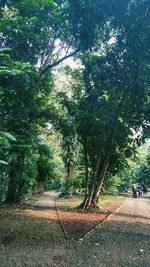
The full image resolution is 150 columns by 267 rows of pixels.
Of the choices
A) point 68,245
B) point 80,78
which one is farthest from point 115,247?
point 80,78

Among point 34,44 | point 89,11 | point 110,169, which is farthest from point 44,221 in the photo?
point 110,169

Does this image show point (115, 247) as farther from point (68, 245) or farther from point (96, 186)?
point (96, 186)

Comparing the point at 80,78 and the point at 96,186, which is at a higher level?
the point at 80,78

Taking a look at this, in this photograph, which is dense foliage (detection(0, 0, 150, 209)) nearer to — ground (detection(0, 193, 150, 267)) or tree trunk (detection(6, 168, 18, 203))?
tree trunk (detection(6, 168, 18, 203))

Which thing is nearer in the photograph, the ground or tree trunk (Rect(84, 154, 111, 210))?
the ground

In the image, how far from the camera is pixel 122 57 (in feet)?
53.3

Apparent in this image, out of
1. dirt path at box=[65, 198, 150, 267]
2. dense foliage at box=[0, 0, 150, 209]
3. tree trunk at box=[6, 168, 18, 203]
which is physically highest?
dense foliage at box=[0, 0, 150, 209]

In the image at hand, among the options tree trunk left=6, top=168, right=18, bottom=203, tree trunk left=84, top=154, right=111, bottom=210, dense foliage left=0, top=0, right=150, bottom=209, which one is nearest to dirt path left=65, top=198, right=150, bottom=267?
dense foliage left=0, top=0, right=150, bottom=209

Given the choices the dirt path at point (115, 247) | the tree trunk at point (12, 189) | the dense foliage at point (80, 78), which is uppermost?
the dense foliage at point (80, 78)

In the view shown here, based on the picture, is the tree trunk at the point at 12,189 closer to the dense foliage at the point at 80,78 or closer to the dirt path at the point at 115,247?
the dense foliage at the point at 80,78

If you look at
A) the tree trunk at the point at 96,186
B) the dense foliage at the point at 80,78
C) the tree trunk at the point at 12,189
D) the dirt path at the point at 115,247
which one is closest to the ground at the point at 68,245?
the dirt path at the point at 115,247

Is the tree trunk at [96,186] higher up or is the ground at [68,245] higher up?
the tree trunk at [96,186]

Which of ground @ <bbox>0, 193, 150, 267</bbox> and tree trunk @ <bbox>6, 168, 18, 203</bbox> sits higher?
tree trunk @ <bbox>6, 168, 18, 203</bbox>

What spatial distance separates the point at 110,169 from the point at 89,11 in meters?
14.3
